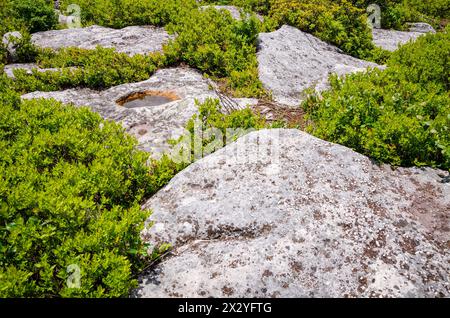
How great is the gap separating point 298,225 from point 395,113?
321 centimetres

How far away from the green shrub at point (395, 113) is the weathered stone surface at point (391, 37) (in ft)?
12.6

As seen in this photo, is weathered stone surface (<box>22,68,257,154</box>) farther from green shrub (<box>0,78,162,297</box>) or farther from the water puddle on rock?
green shrub (<box>0,78,162,297</box>)

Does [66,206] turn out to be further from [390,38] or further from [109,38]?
[390,38]

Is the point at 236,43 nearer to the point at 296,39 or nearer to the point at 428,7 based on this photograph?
the point at 296,39

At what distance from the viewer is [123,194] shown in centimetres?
552

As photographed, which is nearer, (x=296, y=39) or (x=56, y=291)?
(x=56, y=291)

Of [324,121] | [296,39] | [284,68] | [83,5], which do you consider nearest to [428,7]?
[296,39]

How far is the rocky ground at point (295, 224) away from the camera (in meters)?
4.16

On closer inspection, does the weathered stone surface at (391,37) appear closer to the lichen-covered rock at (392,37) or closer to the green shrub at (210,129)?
the lichen-covered rock at (392,37)

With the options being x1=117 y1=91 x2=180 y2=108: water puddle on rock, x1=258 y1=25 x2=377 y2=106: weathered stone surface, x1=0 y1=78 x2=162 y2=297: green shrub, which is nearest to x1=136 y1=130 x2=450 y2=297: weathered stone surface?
x1=0 y1=78 x2=162 y2=297: green shrub

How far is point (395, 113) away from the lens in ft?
21.0

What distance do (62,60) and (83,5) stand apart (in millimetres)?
6602

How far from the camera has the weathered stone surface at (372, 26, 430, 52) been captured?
1265 centimetres

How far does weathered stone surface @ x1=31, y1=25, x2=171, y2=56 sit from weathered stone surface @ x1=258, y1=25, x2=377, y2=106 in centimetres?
333
